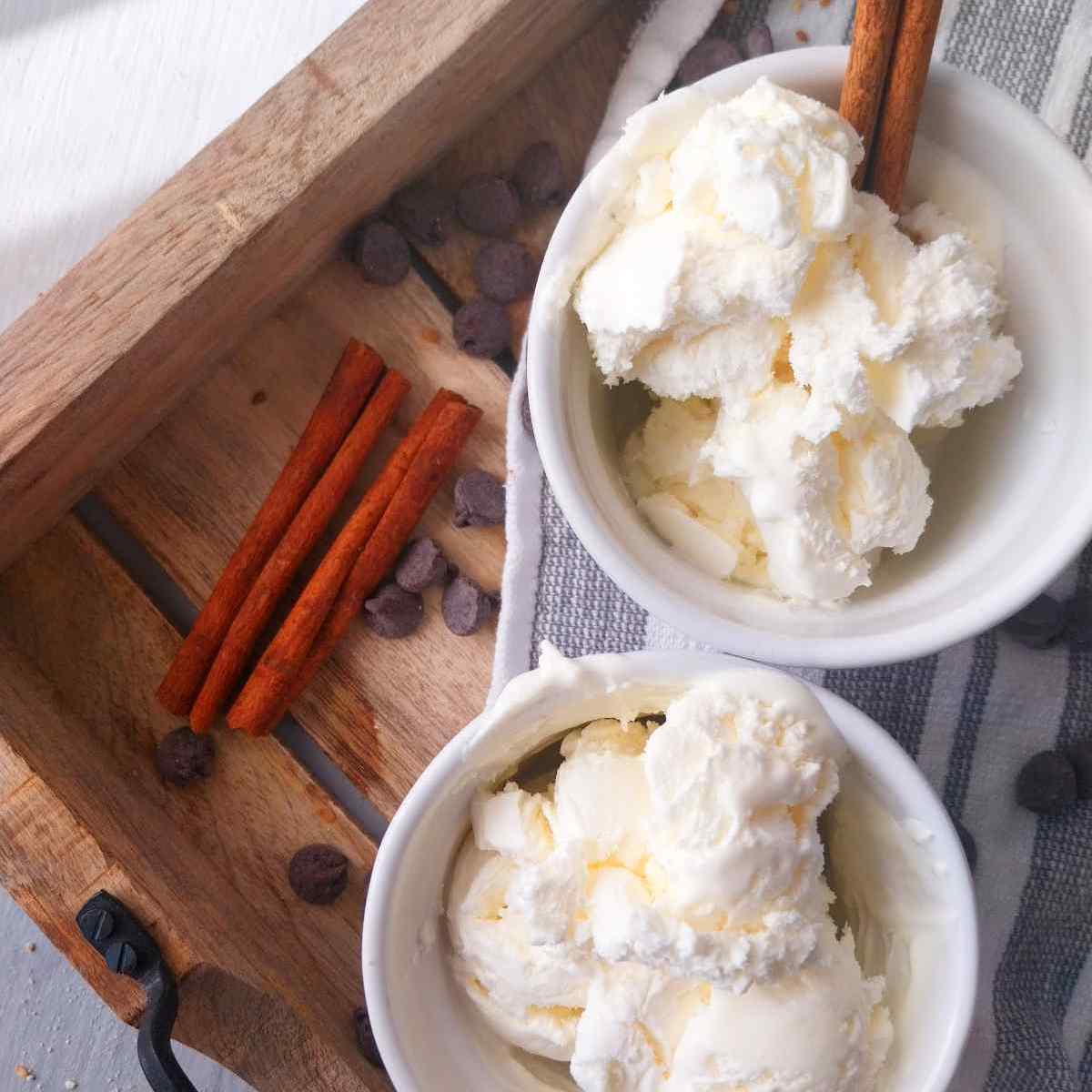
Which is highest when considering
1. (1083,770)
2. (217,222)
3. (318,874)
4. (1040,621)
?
(217,222)

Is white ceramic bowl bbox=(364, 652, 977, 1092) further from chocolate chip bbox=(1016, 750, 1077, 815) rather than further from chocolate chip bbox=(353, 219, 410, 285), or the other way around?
chocolate chip bbox=(353, 219, 410, 285)

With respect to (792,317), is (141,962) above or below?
below

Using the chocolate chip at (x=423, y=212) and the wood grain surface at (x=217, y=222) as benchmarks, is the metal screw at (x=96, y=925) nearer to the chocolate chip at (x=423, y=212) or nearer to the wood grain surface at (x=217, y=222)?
the wood grain surface at (x=217, y=222)

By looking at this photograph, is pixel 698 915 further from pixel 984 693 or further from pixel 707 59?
pixel 707 59

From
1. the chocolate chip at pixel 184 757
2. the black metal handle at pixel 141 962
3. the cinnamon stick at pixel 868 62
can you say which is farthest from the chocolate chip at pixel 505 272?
the black metal handle at pixel 141 962

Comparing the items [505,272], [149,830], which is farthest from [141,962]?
[505,272]

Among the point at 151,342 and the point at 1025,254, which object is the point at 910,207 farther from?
the point at 151,342

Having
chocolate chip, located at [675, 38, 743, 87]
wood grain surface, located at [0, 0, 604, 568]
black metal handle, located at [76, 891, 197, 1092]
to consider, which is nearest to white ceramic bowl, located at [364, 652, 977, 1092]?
black metal handle, located at [76, 891, 197, 1092]

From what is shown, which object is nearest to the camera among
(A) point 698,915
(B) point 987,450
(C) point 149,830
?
(A) point 698,915
